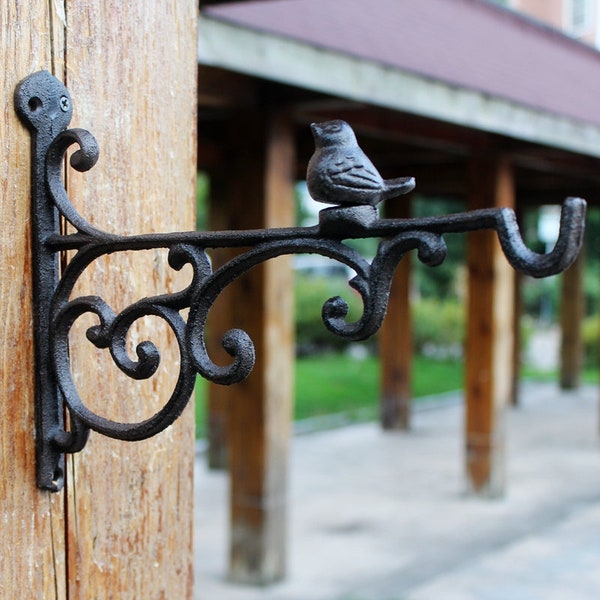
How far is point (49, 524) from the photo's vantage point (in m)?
1.02

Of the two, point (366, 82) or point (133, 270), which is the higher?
point (366, 82)

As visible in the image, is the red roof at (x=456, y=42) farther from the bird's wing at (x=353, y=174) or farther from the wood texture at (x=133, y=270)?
the bird's wing at (x=353, y=174)

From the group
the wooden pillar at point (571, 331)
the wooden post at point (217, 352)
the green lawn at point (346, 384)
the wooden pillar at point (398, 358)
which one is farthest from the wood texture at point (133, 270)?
the wooden pillar at point (571, 331)

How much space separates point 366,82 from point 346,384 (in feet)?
30.9

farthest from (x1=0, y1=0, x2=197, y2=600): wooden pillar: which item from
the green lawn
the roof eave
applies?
the green lawn

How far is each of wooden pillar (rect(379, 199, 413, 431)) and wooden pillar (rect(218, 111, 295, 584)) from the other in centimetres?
514

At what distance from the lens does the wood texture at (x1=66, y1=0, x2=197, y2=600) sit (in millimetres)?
1061

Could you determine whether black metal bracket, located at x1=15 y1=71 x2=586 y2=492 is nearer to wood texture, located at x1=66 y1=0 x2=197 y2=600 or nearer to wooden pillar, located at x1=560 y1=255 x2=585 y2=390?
wood texture, located at x1=66 y1=0 x2=197 y2=600

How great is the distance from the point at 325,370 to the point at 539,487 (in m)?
7.89

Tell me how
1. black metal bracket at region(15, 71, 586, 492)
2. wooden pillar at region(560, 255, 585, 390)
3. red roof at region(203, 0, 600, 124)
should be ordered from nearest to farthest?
black metal bracket at region(15, 71, 586, 492) → red roof at region(203, 0, 600, 124) → wooden pillar at region(560, 255, 585, 390)

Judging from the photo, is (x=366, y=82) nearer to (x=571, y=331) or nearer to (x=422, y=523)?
(x=422, y=523)

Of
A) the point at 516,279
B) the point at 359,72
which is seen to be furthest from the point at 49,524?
the point at 516,279

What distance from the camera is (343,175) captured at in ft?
2.90

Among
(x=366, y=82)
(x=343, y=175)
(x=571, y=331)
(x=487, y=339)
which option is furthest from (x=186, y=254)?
(x=571, y=331)
